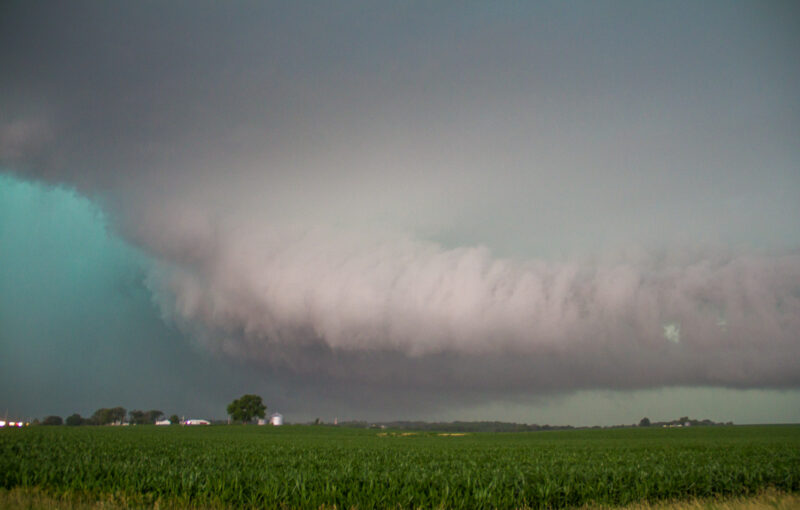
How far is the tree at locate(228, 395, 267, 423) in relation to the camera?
172100 mm

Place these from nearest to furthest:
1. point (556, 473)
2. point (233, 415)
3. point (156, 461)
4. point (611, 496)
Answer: point (611, 496)
point (556, 473)
point (156, 461)
point (233, 415)

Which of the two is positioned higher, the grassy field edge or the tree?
the grassy field edge

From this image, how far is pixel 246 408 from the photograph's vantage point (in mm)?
173500

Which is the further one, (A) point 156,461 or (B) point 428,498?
(A) point 156,461

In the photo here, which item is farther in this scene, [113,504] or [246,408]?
[246,408]

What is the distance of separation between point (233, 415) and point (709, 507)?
7072 inches

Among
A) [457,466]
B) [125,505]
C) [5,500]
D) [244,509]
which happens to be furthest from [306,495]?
[457,466]

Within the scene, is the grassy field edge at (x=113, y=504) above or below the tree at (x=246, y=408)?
above

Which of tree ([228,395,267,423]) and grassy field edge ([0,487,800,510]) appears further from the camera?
tree ([228,395,267,423])

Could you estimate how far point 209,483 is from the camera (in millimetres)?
14836

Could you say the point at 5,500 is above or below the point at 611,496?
above

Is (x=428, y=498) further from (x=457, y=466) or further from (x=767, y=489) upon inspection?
(x=767, y=489)

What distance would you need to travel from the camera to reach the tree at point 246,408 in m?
172

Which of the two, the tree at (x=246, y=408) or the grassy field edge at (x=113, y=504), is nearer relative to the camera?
the grassy field edge at (x=113, y=504)
